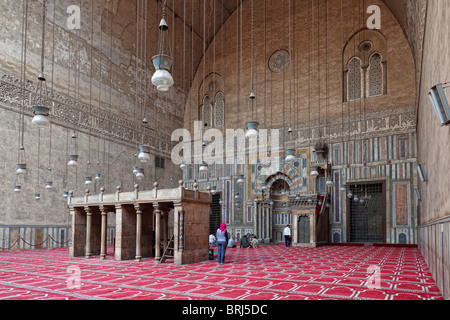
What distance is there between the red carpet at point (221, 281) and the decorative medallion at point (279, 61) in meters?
11.4

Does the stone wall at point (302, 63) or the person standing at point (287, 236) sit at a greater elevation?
the stone wall at point (302, 63)

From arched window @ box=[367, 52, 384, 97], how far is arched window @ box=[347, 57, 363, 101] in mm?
385

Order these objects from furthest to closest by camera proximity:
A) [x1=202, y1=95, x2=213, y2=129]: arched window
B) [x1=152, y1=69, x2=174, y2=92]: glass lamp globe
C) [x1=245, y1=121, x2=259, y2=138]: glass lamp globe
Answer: [x1=202, y1=95, x2=213, y2=129]: arched window → [x1=245, y1=121, x2=259, y2=138]: glass lamp globe → [x1=152, y1=69, x2=174, y2=92]: glass lamp globe

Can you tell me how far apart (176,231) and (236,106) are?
11158 millimetres

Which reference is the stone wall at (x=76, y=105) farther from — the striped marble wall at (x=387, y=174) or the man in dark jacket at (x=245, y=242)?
the striped marble wall at (x=387, y=174)

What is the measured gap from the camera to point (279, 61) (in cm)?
1786

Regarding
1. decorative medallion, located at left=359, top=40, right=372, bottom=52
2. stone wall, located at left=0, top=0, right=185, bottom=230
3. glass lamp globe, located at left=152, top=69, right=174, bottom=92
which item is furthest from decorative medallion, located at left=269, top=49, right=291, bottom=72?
glass lamp globe, located at left=152, top=69, right=174, bottom=92

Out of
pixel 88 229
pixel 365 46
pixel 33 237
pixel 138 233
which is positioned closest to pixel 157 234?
pixel 138 233

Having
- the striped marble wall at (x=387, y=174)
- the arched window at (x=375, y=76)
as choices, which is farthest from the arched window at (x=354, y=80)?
the striped marble wall at (x=387, y=174)

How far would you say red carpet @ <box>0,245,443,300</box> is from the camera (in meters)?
4.77

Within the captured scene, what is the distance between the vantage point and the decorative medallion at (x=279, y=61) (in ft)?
57.8

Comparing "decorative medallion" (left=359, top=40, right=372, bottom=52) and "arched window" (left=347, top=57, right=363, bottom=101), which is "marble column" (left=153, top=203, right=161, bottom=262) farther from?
"decorative medallion" (left=359, top=40, right=372, bottom=52)

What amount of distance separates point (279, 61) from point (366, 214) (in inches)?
309

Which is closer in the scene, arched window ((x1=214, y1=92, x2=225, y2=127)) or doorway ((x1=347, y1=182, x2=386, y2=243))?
doorway ((x1=347, y1=182, x2=386, y2=243))
